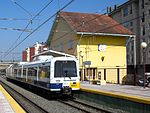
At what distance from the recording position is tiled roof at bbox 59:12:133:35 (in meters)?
44.0

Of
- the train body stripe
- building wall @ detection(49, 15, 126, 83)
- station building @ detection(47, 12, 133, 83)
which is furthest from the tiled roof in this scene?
the train body stripe

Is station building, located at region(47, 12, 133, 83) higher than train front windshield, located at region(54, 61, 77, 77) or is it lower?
higher

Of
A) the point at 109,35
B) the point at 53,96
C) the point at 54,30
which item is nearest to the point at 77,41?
the point at 109,35

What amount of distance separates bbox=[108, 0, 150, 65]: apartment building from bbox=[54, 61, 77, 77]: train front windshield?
132ft

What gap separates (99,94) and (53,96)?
5220 millimetres

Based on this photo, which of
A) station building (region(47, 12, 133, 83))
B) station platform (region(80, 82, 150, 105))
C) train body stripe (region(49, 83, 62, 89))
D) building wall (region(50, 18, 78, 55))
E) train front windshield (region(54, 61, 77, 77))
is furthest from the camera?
building wall (region(50, 18, 78, 55))

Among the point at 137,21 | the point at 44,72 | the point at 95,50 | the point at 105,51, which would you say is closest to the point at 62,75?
the point at 44,72

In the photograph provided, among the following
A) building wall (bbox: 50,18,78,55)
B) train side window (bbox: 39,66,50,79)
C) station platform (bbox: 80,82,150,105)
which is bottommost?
station platform (bbox: 80,82,150,105)

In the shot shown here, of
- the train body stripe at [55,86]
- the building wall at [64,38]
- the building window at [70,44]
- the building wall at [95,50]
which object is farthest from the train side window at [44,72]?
the building window at [70,44]

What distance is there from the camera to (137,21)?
6688 cm

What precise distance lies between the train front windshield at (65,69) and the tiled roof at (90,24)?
20964 millimetres

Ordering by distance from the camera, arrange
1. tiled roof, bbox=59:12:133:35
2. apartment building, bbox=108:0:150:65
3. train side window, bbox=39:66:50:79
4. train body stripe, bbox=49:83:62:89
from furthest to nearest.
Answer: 1. apartment building, bbox=108:0:150:65
2. tiled roof, bbox=59:12:133:35
3. train side window, bbox=39:66:50:79
4. train body stripe, bbox=49:83:62:89

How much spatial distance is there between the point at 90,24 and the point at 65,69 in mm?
24982

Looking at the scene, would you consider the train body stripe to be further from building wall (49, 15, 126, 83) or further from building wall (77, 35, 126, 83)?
building wall (77, 35, 126, 83)
